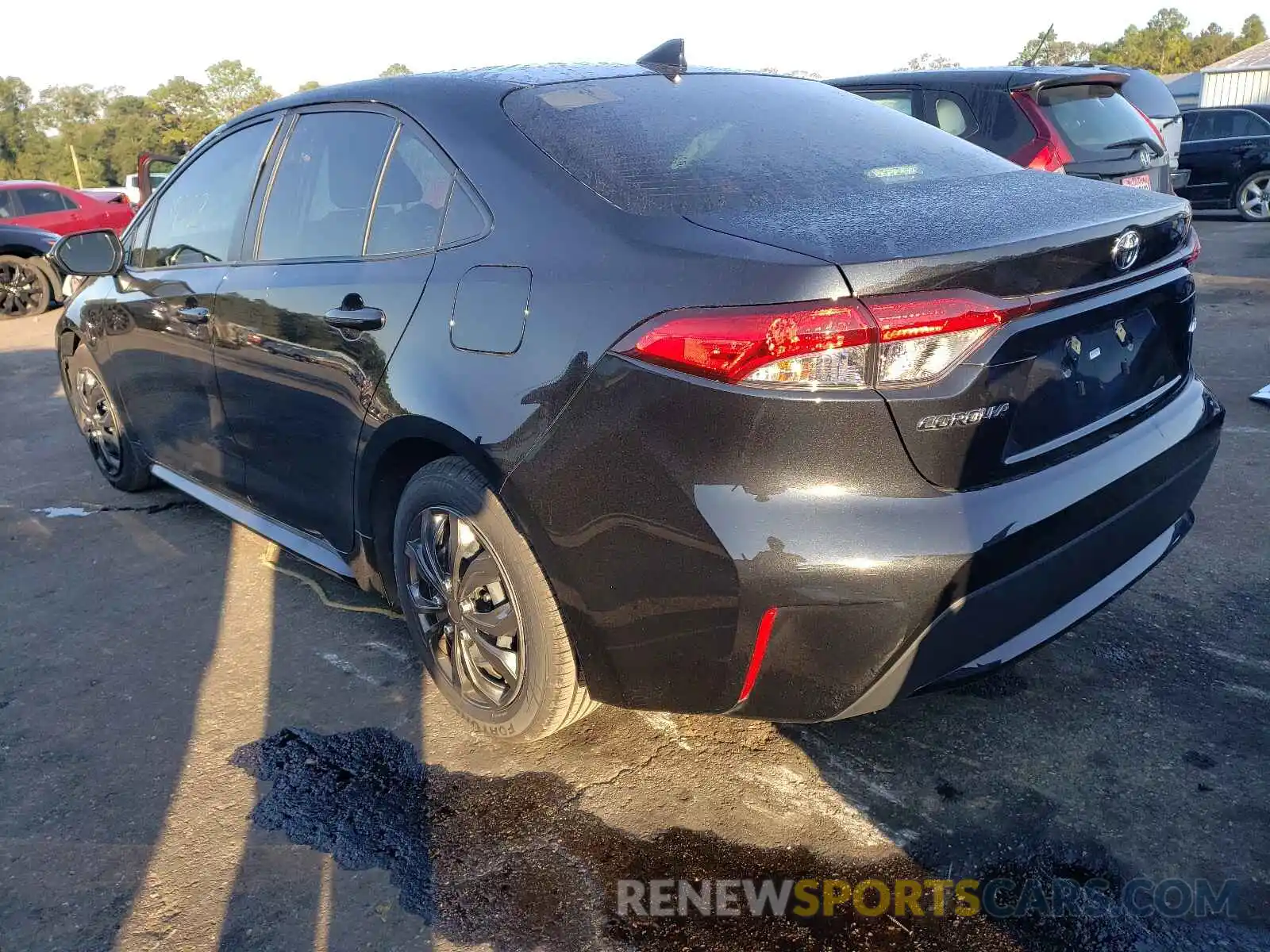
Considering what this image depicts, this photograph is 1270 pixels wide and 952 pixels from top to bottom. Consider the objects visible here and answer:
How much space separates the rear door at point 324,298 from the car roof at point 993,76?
183 inches

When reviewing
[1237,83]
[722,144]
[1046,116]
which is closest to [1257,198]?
[1046,116]

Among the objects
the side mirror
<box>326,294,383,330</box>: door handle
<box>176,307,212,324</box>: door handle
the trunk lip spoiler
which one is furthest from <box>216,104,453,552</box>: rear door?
the trunk lip spoiler

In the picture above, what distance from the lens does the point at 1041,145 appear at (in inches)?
260

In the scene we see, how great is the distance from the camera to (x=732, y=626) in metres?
2.02

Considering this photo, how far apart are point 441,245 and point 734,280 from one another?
0.95 metres

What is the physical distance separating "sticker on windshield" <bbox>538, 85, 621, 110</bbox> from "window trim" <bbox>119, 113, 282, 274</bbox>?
120cm

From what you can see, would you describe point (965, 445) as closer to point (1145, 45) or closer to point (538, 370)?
point (538, 370)

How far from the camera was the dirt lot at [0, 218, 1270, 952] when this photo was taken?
2.12 m

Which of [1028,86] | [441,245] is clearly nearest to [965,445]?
[441,245]

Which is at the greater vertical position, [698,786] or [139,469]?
[139,469]

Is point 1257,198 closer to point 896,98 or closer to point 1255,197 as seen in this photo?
point 1255,197

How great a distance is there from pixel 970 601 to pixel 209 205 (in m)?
3.09

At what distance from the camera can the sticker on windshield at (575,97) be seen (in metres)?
2.66

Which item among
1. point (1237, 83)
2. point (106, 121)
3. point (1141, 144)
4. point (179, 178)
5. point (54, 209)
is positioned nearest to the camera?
point (179, 178)
